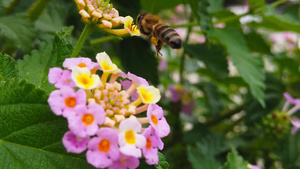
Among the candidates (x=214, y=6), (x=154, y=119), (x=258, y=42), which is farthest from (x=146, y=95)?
(x=258, y=42)

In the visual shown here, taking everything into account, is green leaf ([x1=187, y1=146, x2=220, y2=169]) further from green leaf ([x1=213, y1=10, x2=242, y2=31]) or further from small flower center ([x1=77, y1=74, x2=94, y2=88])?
small flower center ([x1=77, y1=74, x2=94, y2=88])

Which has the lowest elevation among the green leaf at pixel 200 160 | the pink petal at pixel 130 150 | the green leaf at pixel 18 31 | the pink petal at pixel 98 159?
the green leaf at pixel 200 160

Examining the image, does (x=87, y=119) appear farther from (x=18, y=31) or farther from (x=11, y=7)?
(x=11, y=7)

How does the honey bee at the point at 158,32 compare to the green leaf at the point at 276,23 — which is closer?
the honey bee at the point at 158,32

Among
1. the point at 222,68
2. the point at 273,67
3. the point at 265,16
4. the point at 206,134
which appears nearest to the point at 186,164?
the point at 206,134

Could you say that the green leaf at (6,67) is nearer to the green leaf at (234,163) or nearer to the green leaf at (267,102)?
the green leaf at (234,163)

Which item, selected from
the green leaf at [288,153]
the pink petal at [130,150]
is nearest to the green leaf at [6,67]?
the pink petal at [130,150]
